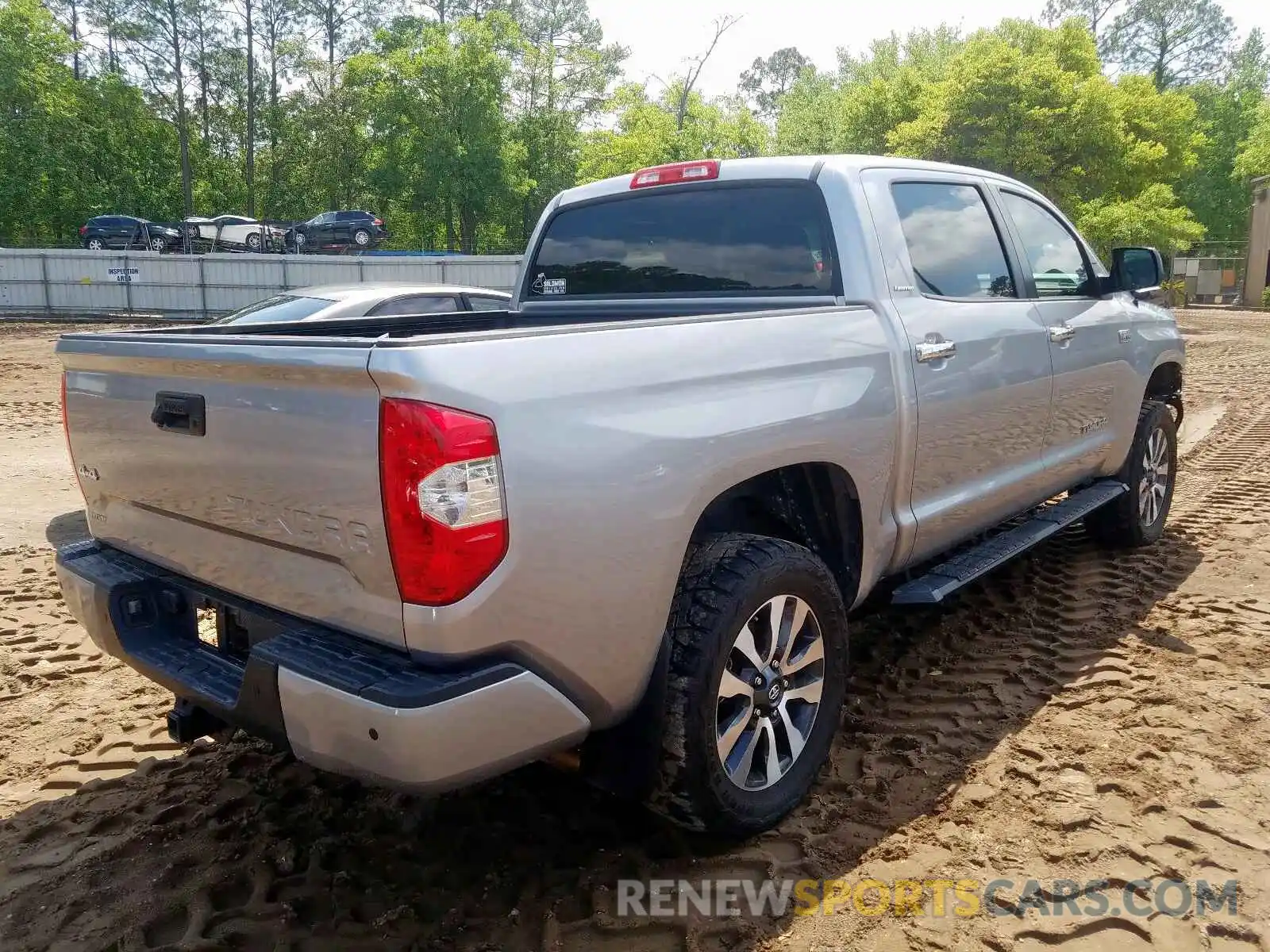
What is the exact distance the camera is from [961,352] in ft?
11.4

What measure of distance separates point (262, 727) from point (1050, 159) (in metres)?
26.2

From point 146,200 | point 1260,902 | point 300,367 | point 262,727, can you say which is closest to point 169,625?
point 262,727

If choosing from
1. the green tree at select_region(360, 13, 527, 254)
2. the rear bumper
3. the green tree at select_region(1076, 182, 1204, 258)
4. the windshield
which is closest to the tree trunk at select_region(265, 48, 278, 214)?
the green tree at select_region(360, 13, 527, 254)

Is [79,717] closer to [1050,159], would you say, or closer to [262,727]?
[262,727]

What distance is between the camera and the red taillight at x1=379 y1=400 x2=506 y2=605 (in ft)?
6.41

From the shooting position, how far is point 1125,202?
24891 mm

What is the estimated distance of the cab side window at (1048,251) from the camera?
4.30m

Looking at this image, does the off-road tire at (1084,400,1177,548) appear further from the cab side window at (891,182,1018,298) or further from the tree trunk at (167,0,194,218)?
the tree trunk at (167,0,194,218)

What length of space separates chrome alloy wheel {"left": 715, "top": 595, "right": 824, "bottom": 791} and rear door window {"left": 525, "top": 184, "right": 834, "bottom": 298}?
1243 millimetres

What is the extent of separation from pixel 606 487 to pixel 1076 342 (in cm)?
306

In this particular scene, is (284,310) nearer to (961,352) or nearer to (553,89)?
(961,352)

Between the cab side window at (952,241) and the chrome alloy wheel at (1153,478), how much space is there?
1.90 m

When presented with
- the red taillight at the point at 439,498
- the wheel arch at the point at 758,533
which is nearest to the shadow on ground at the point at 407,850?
the wheel arch at the point at 758,533

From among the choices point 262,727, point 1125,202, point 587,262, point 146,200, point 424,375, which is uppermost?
point 146,200
